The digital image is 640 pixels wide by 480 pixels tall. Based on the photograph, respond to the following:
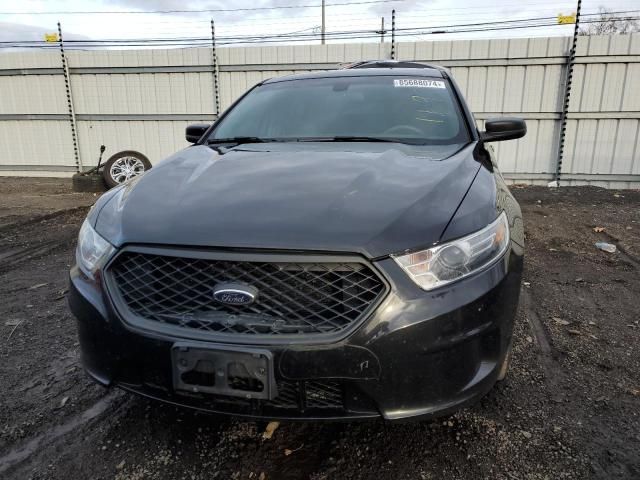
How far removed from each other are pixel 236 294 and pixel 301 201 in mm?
418

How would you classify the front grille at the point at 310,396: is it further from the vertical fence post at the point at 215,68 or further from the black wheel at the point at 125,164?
→ the vertical fence post at the point at 215,68

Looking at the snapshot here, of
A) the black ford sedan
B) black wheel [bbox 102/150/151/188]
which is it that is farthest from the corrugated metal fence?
the black ford sedan

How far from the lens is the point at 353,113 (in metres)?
2.76

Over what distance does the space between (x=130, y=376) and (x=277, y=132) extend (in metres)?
1.60

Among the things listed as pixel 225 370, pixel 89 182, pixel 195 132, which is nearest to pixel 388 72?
pixel 195 132

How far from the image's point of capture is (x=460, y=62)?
8992 millimetres

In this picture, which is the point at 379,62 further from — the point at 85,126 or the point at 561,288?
the point at 85,126

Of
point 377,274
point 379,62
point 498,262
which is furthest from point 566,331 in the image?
point 379,62

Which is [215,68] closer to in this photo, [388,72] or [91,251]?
[388,72]

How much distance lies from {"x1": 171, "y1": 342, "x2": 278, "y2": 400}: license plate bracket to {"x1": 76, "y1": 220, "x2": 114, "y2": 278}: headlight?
0.47 metres

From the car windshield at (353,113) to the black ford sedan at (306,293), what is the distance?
2.43 feet

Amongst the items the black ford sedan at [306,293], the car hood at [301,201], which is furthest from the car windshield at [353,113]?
the black ford sedan at [306,293]

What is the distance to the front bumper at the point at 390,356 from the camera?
143cm

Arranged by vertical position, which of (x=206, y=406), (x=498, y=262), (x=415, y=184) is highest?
(x=415, y=184)
